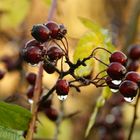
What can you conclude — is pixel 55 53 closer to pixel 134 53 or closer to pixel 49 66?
pixel 49 66

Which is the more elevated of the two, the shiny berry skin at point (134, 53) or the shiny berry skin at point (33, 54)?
the shiny berry skin at point (33, 54)

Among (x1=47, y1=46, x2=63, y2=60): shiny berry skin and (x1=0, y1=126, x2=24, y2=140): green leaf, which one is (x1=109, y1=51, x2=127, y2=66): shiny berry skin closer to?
(x1=47, y1=46, x2=63, y2=60): shiny berry skin

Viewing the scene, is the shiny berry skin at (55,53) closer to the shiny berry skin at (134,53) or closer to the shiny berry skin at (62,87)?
the shiny berry skin at (62,87)

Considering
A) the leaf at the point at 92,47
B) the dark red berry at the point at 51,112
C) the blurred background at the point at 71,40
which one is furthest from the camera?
the blurred background at the point at 71,40

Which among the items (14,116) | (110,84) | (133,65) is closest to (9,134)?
(14,116)

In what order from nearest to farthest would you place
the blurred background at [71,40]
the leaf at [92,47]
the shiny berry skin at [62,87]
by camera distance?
1. the shiny berry skin at [62,87]
2. the leaf at [92,47]
3. the blurred background at [71,40]

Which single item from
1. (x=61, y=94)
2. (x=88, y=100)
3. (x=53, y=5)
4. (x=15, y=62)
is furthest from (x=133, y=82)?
(x=88, y=100)

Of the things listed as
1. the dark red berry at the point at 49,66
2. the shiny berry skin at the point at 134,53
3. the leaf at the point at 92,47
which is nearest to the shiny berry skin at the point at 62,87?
the dark red berry at the point at 49,66

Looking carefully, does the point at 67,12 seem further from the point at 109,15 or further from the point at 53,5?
the point at 53,5
